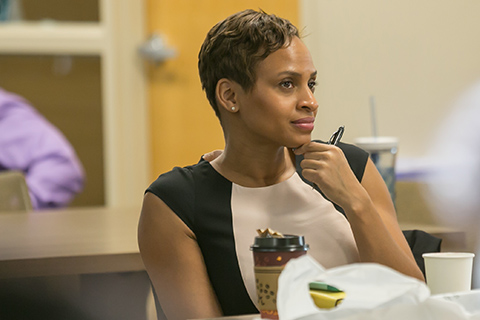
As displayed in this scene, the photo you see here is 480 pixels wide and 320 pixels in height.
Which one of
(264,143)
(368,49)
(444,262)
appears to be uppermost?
(368,49)

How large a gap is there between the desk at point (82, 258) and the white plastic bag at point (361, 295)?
0.79 m

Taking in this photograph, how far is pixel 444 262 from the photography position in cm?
92

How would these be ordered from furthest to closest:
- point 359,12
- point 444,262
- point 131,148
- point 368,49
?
1. point 131,148
2. point 368,49
3. point 359,12
4. point 444,262

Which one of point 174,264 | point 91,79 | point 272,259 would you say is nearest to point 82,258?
point 174,264

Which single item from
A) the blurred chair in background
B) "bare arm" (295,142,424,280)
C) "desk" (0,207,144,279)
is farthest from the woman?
the blurred chair in background

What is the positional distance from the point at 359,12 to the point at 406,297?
6.97 ft

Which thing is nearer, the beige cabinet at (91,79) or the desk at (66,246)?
the desk at (66,246)

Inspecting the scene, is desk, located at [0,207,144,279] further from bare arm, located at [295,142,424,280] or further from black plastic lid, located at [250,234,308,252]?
black plastic lid, located at [250,234,308,252]

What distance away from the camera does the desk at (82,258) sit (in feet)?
4.40

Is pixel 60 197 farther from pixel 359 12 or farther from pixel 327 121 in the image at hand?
pixel 359 12

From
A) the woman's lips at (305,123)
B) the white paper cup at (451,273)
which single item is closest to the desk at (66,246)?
the woman's lips at (305,123)

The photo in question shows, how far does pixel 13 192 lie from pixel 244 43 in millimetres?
1590

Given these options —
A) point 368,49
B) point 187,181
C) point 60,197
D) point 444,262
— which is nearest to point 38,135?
point 60,197

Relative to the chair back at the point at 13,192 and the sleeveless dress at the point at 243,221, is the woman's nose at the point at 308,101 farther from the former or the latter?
the chair back at the point at 13,192
